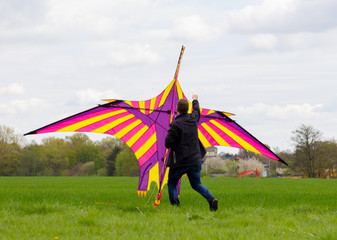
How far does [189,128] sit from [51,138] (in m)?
86.0

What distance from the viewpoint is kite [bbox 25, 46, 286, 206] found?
7.71 meters

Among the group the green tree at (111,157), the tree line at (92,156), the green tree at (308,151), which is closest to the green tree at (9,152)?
the tree line at (92,156)

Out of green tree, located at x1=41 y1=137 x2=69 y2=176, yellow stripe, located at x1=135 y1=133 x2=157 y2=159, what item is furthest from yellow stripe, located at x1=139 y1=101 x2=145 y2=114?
green tree, located at x1=41 y1=137 x2=69 y2=176

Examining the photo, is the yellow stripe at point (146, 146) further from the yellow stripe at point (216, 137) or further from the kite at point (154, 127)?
the yellow stripe at point (216, 137)

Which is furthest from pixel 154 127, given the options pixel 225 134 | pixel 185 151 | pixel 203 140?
pixel 185 151

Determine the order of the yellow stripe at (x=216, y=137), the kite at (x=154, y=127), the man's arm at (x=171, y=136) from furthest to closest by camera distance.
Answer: the yellow stripe at (x=216, y=137) → the kite at (x=154, y=127) → the man's arm at (x=171, y=136)

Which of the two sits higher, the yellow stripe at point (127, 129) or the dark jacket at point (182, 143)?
the yellow stripe at point (127, 129)

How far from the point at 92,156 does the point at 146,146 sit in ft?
279

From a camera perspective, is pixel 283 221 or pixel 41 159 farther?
pixel 41 159

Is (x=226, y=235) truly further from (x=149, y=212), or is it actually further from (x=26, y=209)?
(x=26, y=209)

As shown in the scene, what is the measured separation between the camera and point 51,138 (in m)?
87.9

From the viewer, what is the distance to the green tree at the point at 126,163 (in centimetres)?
6681

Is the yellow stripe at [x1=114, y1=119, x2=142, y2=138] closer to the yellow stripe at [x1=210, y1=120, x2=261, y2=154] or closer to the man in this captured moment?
the yellow stripe at [x1=210, y1=120, x2=261, y2=154]

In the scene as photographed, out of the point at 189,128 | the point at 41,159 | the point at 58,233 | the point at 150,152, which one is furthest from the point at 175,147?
the point at 41,159
